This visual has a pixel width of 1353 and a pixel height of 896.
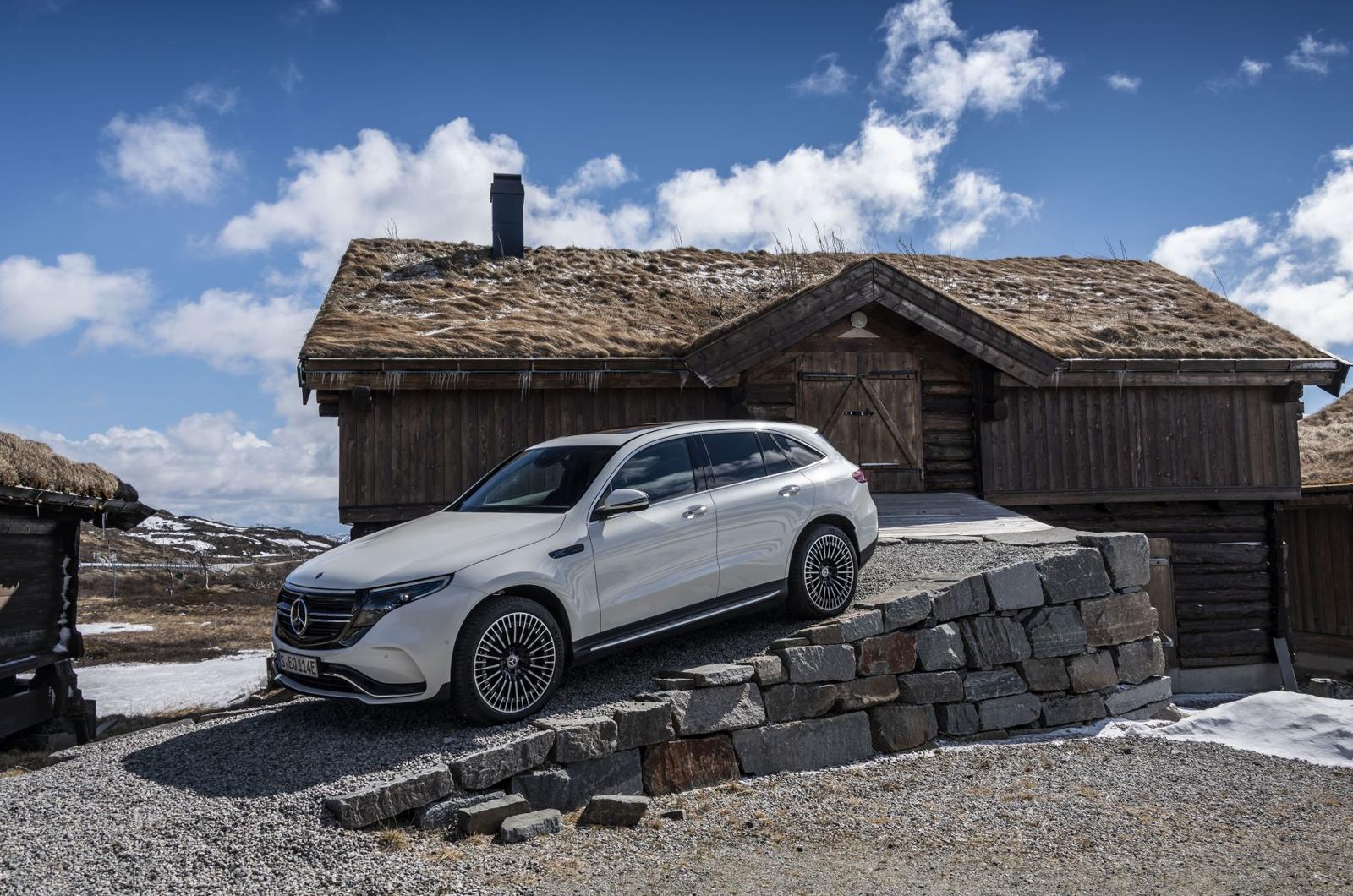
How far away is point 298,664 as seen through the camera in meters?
6.80

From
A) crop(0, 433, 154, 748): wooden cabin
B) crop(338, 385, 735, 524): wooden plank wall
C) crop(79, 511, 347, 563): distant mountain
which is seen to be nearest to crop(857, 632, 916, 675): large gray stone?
crop(338, 385, 735, 524): wooden plank wall

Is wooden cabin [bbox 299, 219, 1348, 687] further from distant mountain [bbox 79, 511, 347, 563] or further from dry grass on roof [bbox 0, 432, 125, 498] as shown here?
distant mountain [bbox 79, 511, 347, 563]

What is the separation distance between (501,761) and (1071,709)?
596 centimetres

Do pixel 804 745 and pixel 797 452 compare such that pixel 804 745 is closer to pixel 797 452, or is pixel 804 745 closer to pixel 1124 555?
pixel 797 452

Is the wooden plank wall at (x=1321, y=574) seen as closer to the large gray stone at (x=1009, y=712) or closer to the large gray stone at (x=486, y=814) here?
the large gray stone at (x=1009, y=712)

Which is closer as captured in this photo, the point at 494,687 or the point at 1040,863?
the point at 1040,863

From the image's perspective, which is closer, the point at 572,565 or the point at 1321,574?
the point at 572,565

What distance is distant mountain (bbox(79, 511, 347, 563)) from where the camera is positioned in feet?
101

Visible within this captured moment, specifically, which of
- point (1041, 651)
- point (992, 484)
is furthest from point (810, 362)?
point (1041, 651)

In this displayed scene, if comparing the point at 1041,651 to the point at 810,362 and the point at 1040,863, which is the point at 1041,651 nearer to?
the point at 1040,863

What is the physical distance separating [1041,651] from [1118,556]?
1433mm

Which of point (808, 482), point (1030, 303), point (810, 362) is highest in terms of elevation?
point (1030, 303)

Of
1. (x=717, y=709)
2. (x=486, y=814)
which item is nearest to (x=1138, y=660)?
(x=717, y=709)

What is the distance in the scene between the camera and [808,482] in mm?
8750
